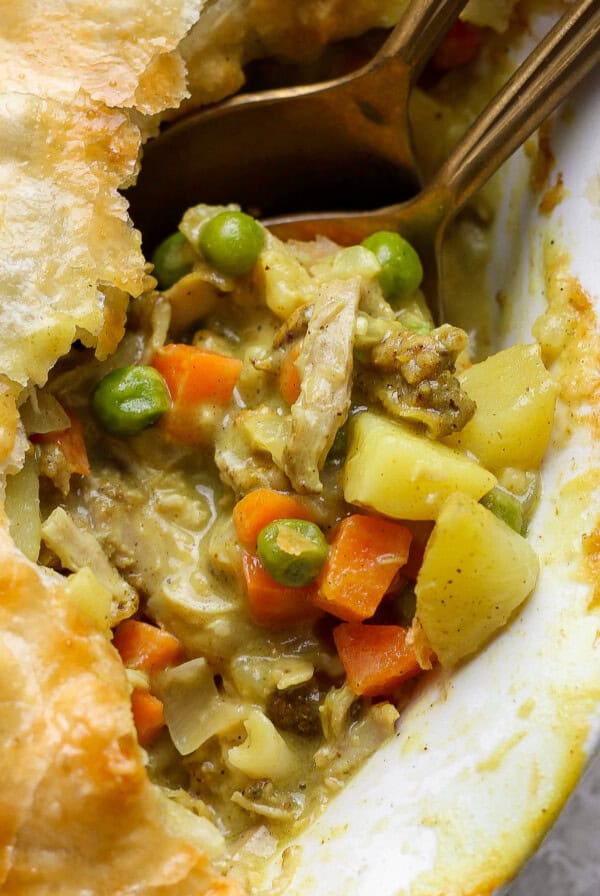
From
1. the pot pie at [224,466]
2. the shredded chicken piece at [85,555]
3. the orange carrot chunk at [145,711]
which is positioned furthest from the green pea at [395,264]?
the orange carrot chunk at [145,711]

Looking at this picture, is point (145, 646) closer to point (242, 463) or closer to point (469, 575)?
point (242, 463)

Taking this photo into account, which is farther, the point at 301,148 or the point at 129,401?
the point at 301,148

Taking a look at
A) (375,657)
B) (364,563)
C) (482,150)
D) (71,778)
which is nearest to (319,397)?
(364,563)

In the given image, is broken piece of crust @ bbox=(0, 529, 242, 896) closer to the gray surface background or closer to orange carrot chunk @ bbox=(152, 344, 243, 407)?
orange carrot chunk @ bbox=(152, 344, 243, 407)

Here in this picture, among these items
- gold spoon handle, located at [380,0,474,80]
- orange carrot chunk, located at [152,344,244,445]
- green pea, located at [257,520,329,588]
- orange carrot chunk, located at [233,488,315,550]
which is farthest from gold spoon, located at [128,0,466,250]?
green pea, located at [257,520,329,588]

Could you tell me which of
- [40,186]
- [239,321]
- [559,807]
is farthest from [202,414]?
[559,807]

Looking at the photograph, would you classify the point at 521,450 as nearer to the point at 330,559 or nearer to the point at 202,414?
the point at 330,559

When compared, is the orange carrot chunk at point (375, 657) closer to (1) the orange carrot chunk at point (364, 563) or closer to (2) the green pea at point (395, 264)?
(1) the orange carrot chunk at point (364, 563)
